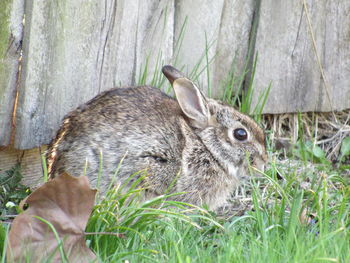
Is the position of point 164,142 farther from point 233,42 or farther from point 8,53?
point 233,42

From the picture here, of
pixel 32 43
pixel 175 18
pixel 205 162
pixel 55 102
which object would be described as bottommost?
pixel 205 162

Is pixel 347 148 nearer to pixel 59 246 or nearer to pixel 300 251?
pixel 300 251

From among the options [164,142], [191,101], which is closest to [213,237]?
[164,142]

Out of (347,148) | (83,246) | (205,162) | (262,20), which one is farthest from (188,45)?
(83,246)

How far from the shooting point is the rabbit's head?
522 centimetres

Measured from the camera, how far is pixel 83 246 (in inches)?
140

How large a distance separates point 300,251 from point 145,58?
2715 millimetres

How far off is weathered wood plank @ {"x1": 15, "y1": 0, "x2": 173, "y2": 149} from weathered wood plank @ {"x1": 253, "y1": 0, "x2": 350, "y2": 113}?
1.22 m

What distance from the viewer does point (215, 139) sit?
212 inches

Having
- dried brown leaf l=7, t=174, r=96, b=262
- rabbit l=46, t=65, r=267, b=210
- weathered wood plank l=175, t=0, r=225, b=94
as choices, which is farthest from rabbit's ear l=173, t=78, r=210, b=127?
dried brown leaf l=7, t=174, r=96, b=262

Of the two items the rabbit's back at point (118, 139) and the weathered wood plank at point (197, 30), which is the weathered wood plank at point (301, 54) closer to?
the weathered wood plank at point (197, 30)

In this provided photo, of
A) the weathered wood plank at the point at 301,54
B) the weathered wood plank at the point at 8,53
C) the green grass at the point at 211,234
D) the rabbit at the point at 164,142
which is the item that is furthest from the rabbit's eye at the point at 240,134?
the weathered wood plank at the point at 8,53

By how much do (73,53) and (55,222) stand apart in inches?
77.2

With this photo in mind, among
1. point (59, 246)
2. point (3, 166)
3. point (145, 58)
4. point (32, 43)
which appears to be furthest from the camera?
point (145, 58)
